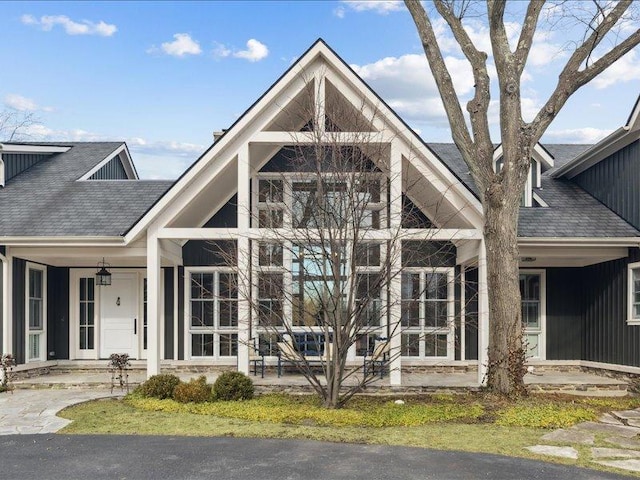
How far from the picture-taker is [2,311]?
1244 cm

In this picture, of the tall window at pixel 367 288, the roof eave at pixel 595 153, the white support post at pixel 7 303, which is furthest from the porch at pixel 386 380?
the roof eave at pixel 595 153

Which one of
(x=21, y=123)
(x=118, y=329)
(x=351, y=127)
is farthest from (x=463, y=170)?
(x=21, y=123)

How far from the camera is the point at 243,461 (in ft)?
22.7

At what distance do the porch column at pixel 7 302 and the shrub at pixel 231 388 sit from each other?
15.3 feet

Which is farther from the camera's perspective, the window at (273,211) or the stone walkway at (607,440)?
the window at (273,211)

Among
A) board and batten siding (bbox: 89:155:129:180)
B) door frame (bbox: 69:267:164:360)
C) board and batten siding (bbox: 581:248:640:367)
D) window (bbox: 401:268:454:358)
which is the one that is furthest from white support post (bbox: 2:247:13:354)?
board and batten siding (bbox: 581:248:640:367)

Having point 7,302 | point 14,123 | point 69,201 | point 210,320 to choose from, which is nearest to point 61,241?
point 7,302

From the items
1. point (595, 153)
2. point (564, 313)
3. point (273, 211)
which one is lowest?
point (564, 313)

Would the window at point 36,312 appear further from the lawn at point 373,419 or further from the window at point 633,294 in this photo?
the window at point 633,294

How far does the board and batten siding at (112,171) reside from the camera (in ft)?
56.8

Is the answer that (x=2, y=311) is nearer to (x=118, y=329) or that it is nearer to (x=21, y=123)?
(x=118, y=329)

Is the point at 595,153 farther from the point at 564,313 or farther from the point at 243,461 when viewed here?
the point at 243,461

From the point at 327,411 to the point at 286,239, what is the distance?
266cm

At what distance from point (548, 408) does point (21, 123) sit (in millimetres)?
31290
